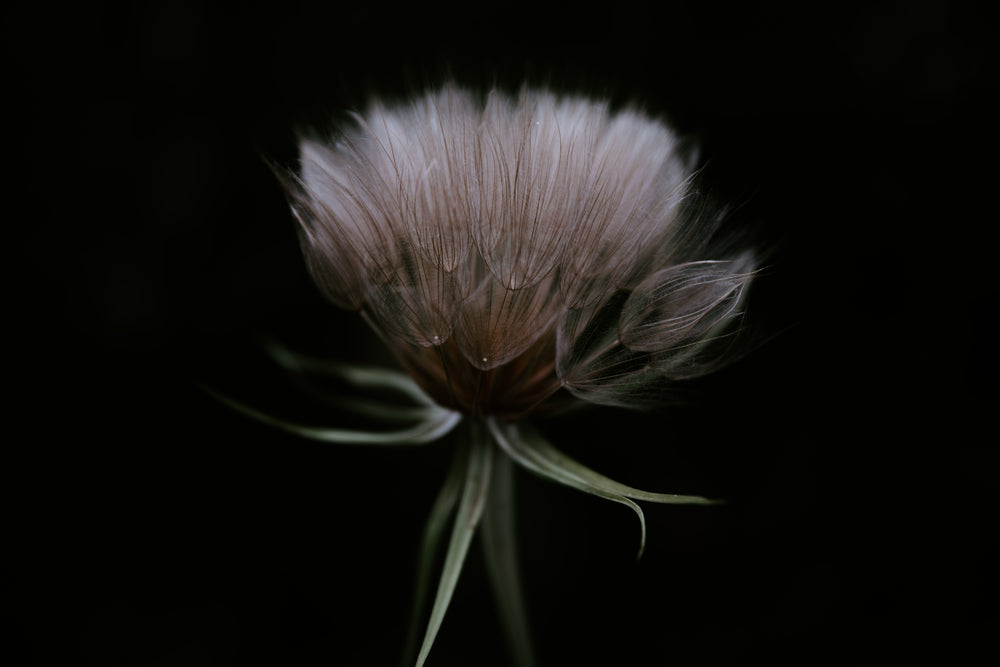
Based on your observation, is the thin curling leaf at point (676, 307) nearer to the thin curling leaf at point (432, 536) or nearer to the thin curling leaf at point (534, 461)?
the thin curling leaf at point (534, 461)

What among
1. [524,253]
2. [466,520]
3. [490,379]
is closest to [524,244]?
[524,253]

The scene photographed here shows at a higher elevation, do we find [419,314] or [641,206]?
[641,206]

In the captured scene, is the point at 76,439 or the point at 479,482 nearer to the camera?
the point at 479,482

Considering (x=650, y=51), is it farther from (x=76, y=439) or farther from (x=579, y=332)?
(x=76, y=439)

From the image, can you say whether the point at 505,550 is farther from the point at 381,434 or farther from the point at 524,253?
the point at 524,253

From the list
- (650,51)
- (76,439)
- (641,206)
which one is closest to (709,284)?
(641,206)

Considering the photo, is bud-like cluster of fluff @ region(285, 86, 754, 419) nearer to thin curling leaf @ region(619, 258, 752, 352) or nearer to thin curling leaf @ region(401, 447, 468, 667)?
thin curling leaf @ region(619, 258, 752, 352)

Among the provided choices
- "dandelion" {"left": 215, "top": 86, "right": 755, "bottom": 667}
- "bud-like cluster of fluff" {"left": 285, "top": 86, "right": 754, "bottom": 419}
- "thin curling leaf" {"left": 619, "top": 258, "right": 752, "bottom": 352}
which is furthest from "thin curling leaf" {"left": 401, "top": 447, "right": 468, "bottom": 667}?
"thin curling leaf" {"left": 619, "top": 258, "right": 752, "bottom": 352}
